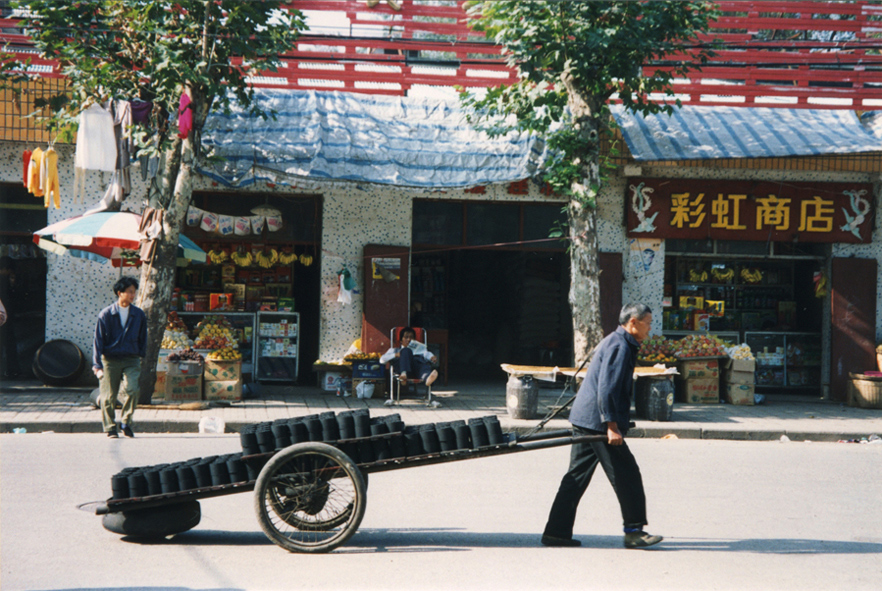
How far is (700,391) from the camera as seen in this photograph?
1367cm

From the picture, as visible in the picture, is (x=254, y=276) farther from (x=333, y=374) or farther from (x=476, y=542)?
(x=476, y=542)

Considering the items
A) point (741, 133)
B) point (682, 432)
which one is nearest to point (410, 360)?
point (682, 432)

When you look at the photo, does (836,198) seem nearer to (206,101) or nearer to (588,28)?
(588,28)

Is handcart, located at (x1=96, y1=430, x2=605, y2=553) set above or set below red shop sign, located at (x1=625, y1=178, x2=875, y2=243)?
below

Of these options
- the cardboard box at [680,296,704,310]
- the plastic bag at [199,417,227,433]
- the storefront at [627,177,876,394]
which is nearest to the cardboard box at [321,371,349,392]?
the plastic bag at [199,417,227,433]

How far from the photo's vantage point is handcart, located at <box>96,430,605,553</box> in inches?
200

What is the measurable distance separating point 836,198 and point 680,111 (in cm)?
341

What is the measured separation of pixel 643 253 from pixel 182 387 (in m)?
8.55

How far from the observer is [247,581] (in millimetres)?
4543

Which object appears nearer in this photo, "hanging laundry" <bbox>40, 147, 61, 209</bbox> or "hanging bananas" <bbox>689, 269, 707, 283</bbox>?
"hanging laundry" <bbox>40, 147, 61, 209</bbox>

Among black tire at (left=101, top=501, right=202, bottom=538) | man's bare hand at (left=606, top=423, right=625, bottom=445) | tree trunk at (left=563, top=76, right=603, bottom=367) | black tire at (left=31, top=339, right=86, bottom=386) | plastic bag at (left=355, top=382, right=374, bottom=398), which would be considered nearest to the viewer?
black tire at (left=101, top=501, right=202, bottom=538)

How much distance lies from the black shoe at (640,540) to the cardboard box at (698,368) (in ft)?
28.6

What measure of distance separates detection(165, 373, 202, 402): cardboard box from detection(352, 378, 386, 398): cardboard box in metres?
2.53

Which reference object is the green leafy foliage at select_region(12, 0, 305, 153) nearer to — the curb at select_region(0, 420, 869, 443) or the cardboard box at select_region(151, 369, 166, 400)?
the cardboard box at select_region(151, 369, 166, 400)
